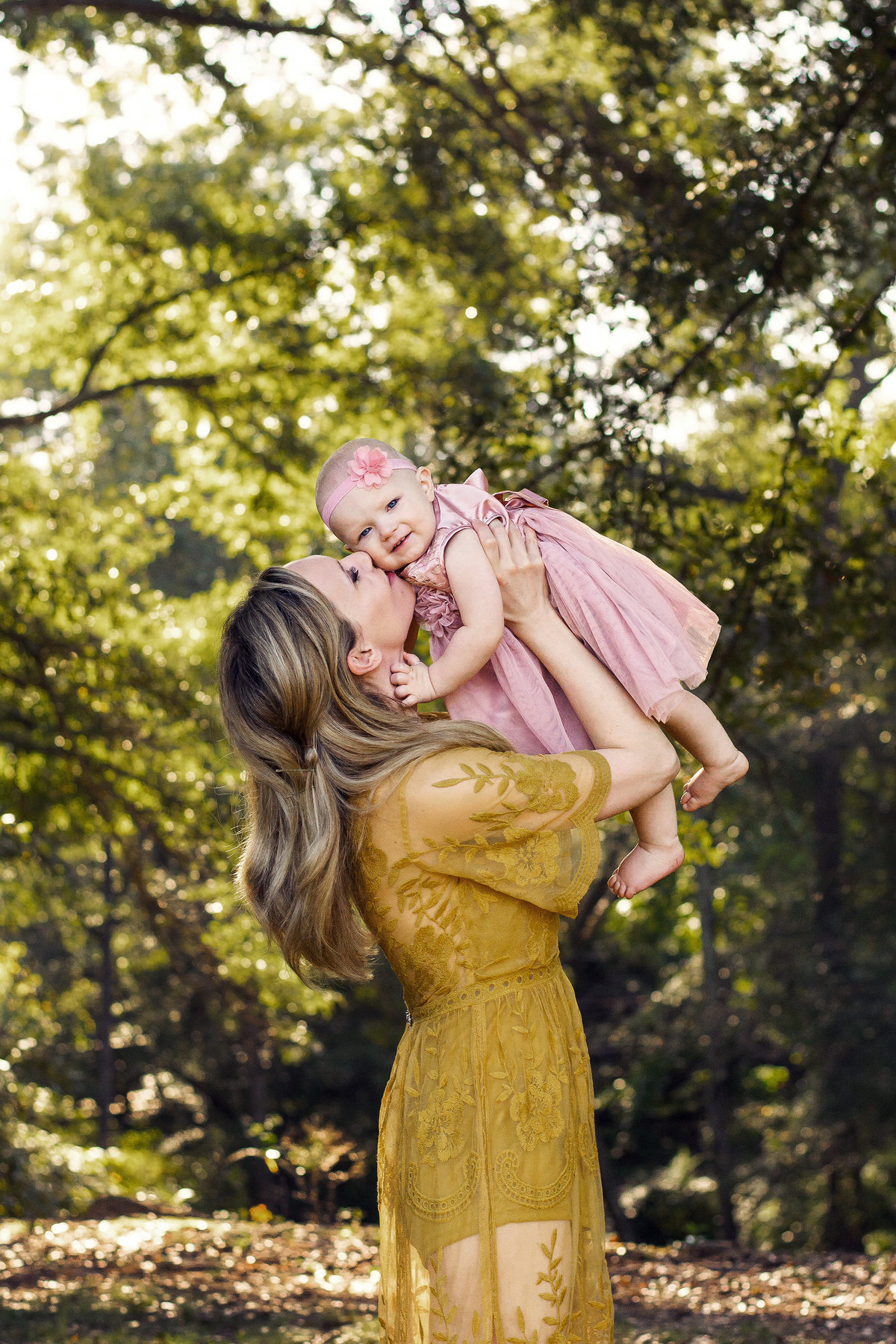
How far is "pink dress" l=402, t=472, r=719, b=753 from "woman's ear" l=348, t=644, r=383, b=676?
0.19 meters

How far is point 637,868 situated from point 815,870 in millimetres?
11714

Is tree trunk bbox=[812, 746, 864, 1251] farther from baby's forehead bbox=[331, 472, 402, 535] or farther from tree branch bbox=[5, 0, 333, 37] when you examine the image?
baby's forehead bbox=[331, 472, 402, 535]

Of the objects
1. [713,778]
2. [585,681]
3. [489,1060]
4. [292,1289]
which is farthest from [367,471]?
[292,1289]

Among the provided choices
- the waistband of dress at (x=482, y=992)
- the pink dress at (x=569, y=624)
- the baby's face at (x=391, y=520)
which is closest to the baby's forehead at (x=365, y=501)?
the baby's face at (x=391, y=520)

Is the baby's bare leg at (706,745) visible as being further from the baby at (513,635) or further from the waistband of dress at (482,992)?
the waistband of dress at (482,992)

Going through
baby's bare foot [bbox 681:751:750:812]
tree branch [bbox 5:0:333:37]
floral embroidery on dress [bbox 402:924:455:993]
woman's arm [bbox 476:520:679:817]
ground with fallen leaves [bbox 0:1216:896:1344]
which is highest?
tree branch [bbox 5:0:333:37]

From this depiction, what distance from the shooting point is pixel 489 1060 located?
7.27 ft

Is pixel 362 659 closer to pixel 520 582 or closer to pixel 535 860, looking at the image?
pixel 520 582

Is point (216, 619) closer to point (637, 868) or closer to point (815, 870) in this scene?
point (637, 868)

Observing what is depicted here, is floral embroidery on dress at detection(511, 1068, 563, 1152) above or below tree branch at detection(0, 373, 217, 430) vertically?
below

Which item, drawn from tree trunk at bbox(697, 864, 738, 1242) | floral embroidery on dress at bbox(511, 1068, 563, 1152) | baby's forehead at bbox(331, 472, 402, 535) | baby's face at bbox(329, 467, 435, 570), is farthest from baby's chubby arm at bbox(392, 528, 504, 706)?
tree trunk at bbox(697, 864, 738, 1242)

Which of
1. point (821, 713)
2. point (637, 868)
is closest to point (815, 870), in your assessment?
point (821, 713)

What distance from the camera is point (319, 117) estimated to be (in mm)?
9211

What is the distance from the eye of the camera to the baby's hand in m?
2.38
